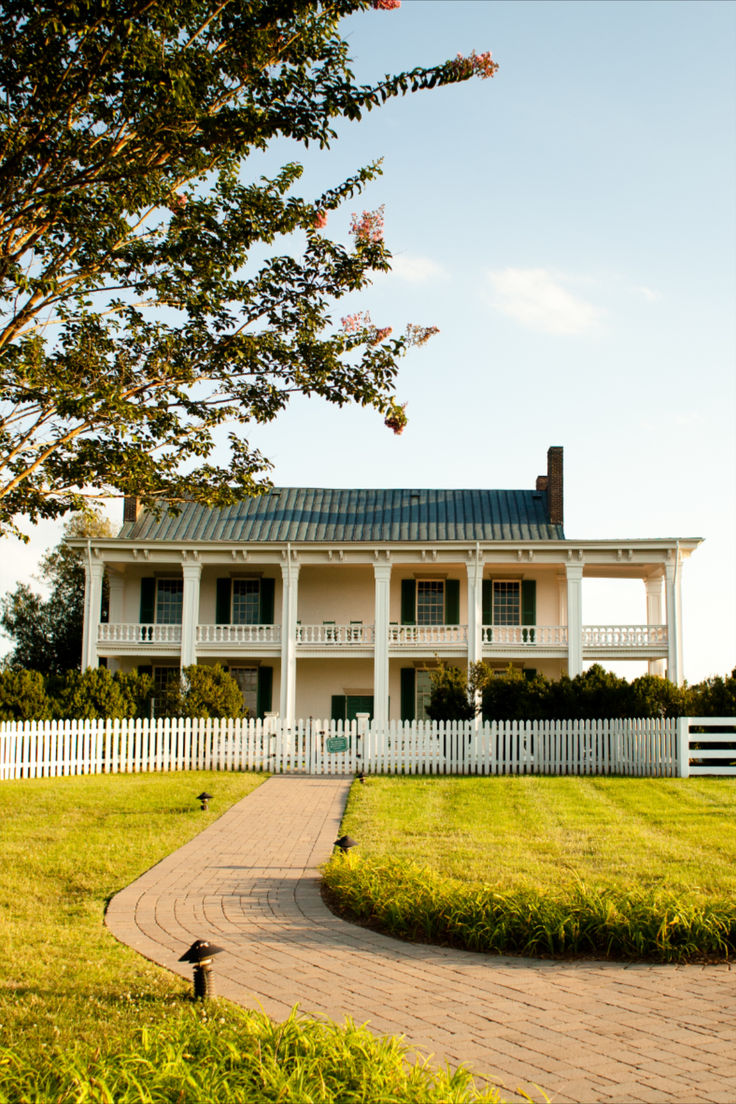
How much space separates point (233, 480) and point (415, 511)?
2022 cm

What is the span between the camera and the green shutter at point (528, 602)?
98.6 ft

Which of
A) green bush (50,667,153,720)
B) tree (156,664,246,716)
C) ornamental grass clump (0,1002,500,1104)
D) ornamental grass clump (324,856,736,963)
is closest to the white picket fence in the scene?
green bush (50,667,153,720)

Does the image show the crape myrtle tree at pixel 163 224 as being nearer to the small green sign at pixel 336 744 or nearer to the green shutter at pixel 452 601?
the small green sign at pixel 336 744

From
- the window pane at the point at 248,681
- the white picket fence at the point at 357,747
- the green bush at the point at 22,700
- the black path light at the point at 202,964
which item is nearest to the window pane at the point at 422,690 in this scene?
the window pane at the point at 248,681

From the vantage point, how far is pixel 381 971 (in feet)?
20.9

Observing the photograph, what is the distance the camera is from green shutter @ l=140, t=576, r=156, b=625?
3088 centimetres

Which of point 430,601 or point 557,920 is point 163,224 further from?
point 430,601

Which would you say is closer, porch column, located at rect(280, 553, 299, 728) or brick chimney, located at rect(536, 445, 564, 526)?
porch column, located at rect(280, 553, 299, 728)

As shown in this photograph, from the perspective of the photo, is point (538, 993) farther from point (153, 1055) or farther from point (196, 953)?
point (153, 1055)

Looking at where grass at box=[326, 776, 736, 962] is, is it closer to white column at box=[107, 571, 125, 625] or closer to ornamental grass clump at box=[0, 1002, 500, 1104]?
ornamental grass clump at box=[0, 1002, 500, 1104]

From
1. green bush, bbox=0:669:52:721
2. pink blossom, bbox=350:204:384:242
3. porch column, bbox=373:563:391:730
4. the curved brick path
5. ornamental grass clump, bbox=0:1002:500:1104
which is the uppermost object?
pink blossom, bbox=350:204:384:242

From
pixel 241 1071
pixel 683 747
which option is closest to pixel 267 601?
pixel 683 747

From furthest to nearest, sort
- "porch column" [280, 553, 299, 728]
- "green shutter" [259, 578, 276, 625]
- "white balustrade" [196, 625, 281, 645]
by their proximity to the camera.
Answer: "green shutter" [259, 578, 276, 625] → "white balustrade" [196, 625, 281, 645] → "porch column" [280, 553, 299, 728]

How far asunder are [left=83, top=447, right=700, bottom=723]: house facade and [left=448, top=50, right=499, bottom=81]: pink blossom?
21.2 meters
